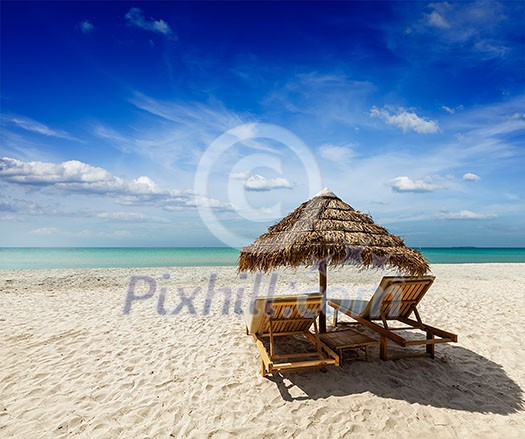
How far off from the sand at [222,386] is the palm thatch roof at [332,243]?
1408 mm

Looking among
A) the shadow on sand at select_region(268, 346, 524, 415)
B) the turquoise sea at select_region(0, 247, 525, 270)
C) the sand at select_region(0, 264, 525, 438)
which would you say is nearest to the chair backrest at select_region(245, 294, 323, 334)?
the sand at select_region(0, 264, 525, 438)

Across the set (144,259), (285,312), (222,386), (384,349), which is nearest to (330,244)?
(285,312)

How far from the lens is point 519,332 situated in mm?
6121

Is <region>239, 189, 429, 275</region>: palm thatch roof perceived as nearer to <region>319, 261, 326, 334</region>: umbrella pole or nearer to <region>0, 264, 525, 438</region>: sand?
<region>319, 261, 326, 334</region>: umbrella pole

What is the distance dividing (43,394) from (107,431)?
120 cm

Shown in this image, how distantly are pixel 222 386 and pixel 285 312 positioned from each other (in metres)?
1.20

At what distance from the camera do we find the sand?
332cm

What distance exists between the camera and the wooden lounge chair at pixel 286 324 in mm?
4051

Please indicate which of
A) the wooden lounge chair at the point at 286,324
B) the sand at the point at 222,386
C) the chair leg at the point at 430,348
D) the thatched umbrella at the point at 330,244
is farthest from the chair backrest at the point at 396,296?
the wooden lounge chair at the point at 286,324

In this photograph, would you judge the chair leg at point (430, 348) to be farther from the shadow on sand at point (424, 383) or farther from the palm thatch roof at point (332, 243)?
Answer: the palm thatch roof at point (332, 243)

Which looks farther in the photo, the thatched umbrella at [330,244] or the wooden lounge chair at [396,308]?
the wooden lounge chair at [396,308]

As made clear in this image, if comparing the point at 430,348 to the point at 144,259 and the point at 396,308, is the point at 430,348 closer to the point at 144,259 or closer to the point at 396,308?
the point at 396,308

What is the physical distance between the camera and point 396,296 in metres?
5.07

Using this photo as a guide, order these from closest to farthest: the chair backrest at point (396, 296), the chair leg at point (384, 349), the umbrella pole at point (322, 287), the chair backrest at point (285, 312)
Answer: the chair backrest at point (285, 312) → the chair leg at point (384, 349) → the chair backrest at point (396, 296) → the umbrella pole at point (322, 287)
